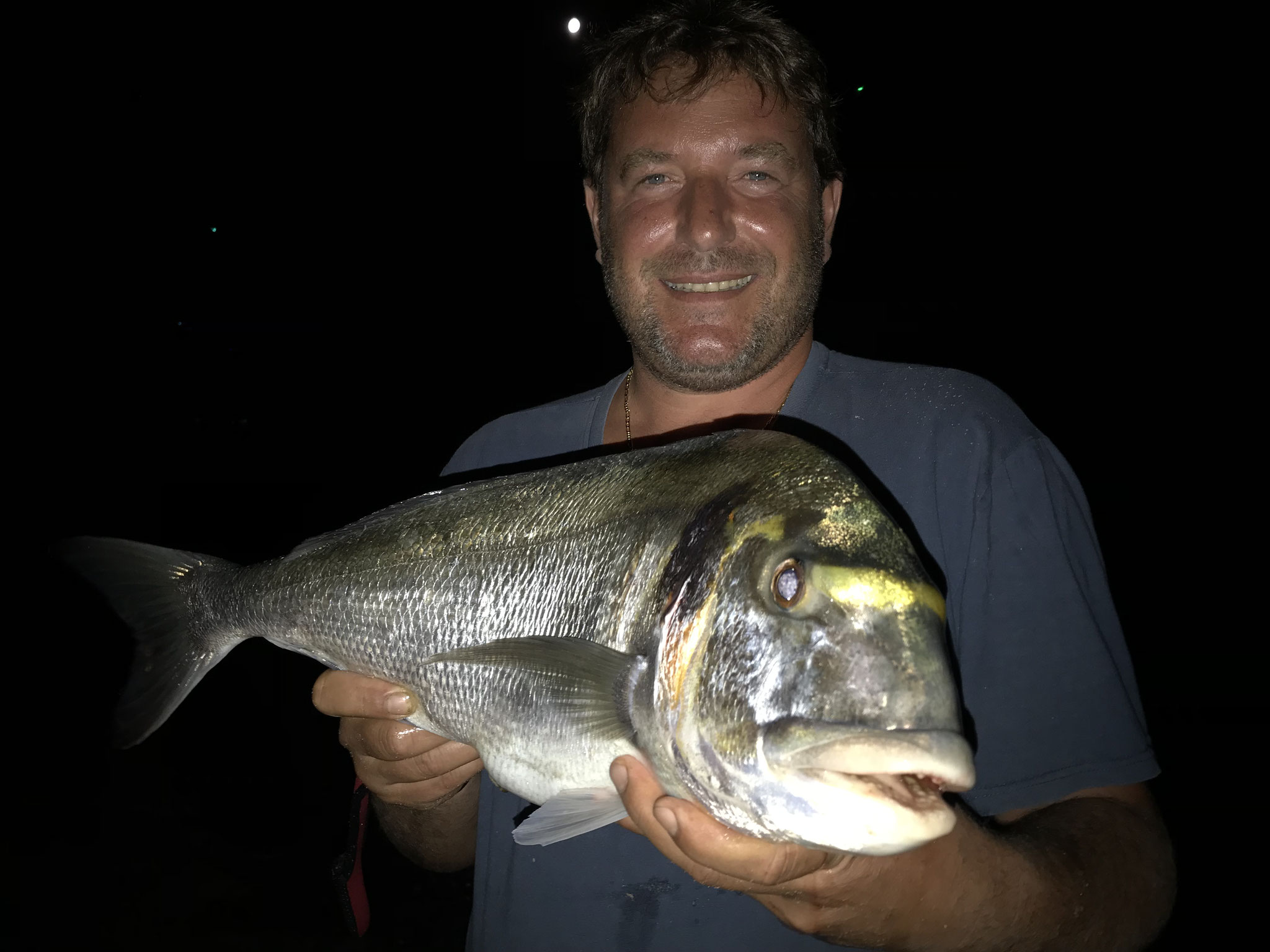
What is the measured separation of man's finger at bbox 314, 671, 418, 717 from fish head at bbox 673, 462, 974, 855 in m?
0.80

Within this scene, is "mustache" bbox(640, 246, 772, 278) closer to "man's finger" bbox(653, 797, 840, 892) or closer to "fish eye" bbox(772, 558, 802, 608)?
"fish eye" bbox(772, 558, 802, 608)

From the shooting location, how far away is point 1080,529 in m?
1.68

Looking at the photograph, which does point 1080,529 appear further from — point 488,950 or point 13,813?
point 13,813

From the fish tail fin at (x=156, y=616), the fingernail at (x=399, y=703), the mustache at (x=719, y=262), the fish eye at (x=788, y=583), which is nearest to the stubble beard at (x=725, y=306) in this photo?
the mustache at (x=719, y=262)

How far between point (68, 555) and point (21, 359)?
20375mm

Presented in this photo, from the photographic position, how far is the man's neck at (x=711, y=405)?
6.85 feet

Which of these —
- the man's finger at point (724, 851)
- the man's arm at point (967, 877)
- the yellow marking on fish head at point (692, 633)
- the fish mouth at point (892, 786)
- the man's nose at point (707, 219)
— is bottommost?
the man's arm at point (967, 877)

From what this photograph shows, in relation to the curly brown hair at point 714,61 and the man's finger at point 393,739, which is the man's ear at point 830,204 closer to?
the curly brown hair at point 714,61

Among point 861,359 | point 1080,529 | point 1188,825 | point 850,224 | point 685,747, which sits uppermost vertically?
point 850,224

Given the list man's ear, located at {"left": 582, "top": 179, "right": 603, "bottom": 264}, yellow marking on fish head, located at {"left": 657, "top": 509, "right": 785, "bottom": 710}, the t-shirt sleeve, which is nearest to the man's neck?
man's ear, located at {"left": 582, "top": 179, "right": 603, "bottom": 264}

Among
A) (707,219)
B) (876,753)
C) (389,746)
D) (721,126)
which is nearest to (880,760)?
(876,753)

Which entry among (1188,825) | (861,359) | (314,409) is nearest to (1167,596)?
(1188,825)

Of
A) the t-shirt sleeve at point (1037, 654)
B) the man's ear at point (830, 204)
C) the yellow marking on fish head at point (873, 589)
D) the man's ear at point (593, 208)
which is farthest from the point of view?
the man's ear at point (593, 208)

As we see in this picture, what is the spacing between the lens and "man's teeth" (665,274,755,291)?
199 cm
